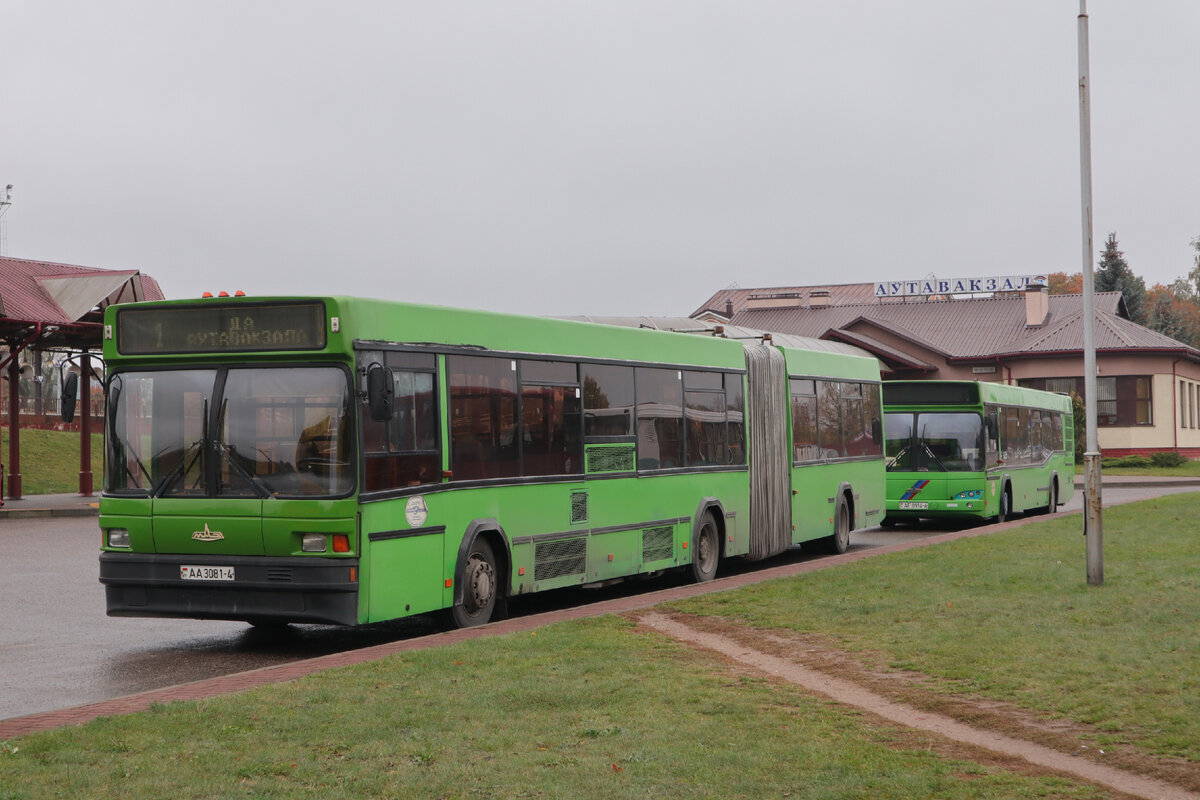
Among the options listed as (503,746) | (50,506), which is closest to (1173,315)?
(50,506)

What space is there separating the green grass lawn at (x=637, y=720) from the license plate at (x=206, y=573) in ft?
6.69

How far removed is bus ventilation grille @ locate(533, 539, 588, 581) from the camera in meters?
13.7

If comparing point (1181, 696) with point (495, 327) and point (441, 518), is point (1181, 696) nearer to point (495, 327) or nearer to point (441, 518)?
point (441, 518)

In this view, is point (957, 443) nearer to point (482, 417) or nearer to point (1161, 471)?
point (482, 417)

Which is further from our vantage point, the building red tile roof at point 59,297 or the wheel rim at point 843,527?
the building red tile roof at point 59,297

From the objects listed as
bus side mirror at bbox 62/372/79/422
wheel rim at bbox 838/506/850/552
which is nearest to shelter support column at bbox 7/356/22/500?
wheel rim at bbox 838/506/850/552

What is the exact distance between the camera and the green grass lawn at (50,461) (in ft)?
138

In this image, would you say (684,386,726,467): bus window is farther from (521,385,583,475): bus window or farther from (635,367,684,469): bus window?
(521,385,583,475): bus window

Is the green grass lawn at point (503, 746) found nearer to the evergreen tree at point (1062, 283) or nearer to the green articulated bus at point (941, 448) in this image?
the green articulated bus at point (941, 448)

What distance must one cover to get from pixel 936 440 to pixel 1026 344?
3901 centimetres

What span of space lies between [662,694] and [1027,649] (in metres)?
3.24

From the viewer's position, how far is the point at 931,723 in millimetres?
8062

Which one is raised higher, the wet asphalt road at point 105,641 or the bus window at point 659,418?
the bus window at point 659,418

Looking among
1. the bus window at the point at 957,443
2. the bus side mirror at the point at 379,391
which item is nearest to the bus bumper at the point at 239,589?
the bus side mirror at the point at 379,391
